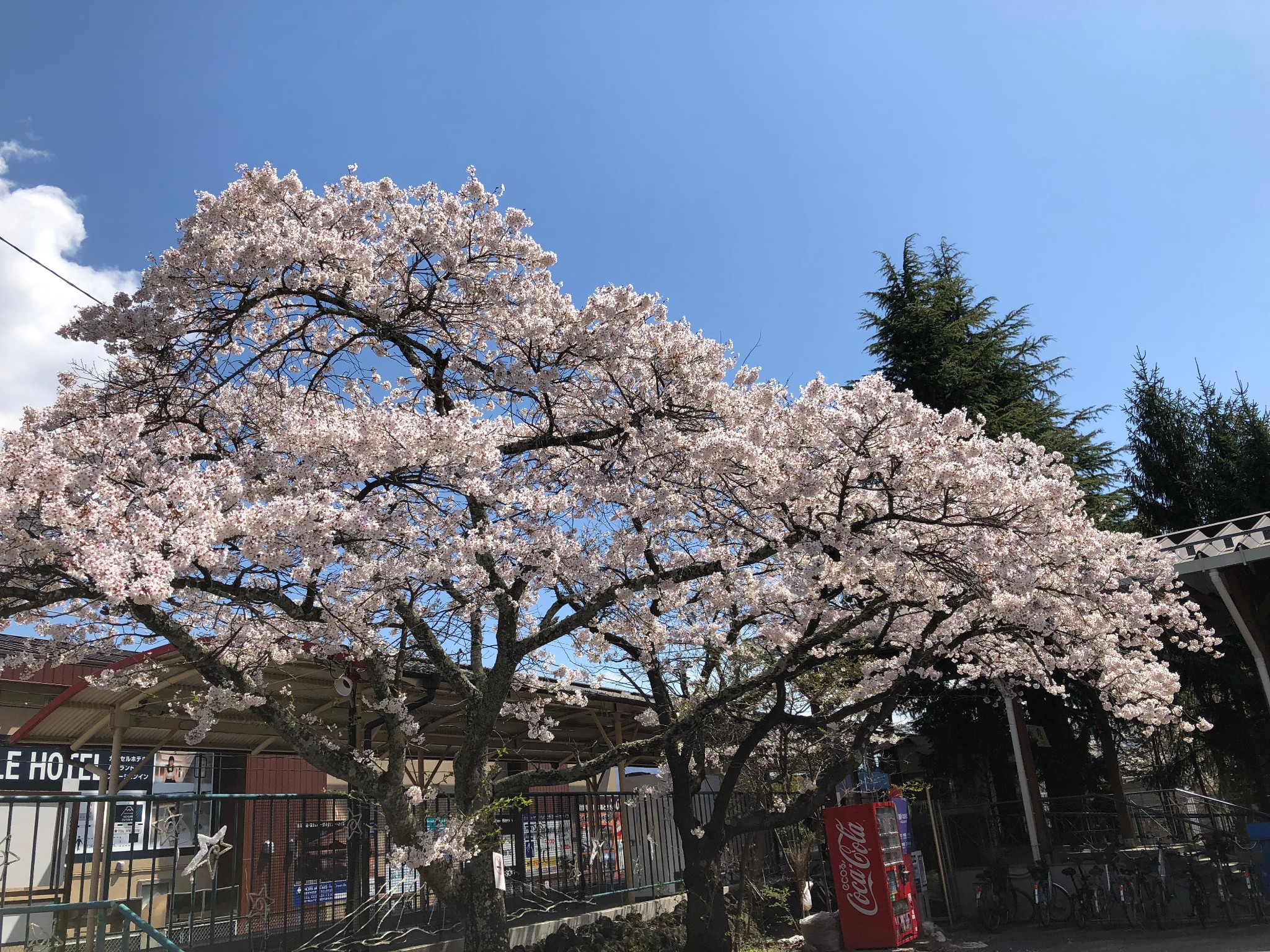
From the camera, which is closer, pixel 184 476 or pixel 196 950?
pixel 184 476

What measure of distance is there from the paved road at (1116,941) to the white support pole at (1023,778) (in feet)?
4.84

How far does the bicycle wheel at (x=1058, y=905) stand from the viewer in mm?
12352

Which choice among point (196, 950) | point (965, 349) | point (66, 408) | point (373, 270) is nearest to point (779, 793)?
point (196, 950)

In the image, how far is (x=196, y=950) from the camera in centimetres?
714

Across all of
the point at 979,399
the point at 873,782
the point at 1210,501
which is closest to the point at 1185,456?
the point at 1210,501

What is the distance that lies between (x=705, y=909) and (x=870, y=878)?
9.01ft

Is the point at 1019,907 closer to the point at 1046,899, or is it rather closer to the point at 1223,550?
the point at 1046,899

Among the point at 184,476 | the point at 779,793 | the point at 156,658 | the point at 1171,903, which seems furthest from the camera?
the point at 779,793

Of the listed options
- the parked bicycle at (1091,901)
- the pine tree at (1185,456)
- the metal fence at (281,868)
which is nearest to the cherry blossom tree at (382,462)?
the metal fence at (281,868)

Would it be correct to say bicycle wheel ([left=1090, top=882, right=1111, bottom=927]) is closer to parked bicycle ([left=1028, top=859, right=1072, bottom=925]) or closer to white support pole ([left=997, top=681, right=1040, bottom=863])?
parked bicycle ([left=1028, top=859, right=1072, bottom=925])

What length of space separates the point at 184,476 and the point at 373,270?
2902 millimetres

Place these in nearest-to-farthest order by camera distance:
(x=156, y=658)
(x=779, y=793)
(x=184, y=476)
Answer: (x=184, y=476) → (x=156, y=658) → (x=779, y=793)

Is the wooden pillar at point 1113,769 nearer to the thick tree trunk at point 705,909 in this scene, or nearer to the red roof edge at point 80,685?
the thick tree trunk at point 705,909

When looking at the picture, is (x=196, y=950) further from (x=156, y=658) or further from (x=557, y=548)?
(x=557, y=548)
